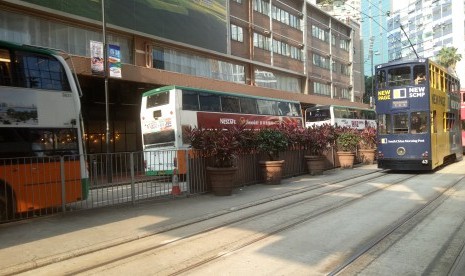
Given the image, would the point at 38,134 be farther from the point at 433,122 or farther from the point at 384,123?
the point at 433,122

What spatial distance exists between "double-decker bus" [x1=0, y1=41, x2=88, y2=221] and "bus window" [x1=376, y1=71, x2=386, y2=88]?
510 inches

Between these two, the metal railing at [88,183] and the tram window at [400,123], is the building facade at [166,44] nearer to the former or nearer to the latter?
the metal railing at [88,183]

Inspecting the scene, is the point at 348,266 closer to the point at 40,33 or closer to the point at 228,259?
the point at 228,259

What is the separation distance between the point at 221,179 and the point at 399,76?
9973 mm

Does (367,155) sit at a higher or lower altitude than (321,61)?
lower

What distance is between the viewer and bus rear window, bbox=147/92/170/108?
57.1 feet

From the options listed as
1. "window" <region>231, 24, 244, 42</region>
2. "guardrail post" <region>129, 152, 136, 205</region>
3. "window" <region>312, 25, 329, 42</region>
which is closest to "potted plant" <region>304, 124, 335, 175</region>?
"guardrail post" <region>129, 152, 136, 205</region>

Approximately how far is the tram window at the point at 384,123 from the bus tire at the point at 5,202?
47.8 ft

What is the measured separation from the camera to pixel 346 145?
69.1 feet

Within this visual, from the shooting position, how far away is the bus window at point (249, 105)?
21.0 metres

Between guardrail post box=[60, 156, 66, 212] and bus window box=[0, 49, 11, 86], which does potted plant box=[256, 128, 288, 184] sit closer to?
guardrail post box=[60, 156, 66, 212]

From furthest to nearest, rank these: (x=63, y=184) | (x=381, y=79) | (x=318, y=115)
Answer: (x=318, y=115) → (x=381, y=79) → (x=63, y=184)

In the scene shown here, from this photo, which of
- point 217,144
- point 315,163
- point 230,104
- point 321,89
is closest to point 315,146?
point 315,163

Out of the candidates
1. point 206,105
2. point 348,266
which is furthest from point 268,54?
point 348,266
